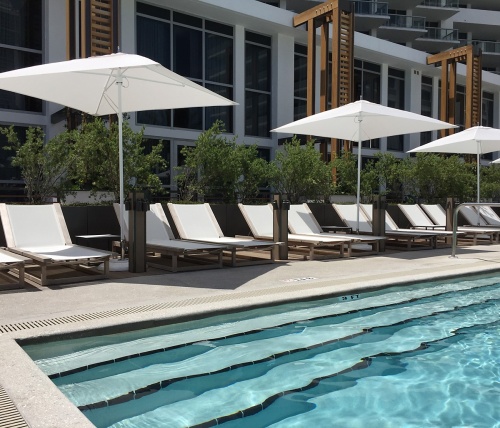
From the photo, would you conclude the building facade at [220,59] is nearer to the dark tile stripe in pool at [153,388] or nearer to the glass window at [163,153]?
the glass window at [163,153]

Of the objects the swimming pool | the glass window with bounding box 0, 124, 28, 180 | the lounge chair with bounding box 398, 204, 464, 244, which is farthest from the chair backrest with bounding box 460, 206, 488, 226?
the glass window with bounding box 0, 124, 28, 180

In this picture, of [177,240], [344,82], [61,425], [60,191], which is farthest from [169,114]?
[61,425]

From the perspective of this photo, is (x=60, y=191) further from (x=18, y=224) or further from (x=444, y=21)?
(x=444, y=21)

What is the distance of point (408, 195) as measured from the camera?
Result: 691 inches

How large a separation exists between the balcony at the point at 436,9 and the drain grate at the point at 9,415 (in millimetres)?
36468

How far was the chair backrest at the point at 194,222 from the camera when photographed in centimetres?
851

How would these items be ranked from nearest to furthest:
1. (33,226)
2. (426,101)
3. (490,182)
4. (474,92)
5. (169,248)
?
(169,248) → (33,226) → (490,182) → (474,92) → (426,101)

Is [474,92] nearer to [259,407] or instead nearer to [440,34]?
[440,34]

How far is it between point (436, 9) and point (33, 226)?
33.9 metres

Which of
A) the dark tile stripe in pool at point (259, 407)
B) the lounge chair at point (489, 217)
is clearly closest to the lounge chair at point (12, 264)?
the dark tile stripe in pool at point (259, 407)

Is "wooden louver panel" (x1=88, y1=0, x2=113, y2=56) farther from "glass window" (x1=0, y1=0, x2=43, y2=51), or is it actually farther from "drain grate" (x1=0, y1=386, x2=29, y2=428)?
"drain grate" (x1=0, y1=386, x2=29, y2=428)

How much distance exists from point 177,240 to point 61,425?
19.3ft

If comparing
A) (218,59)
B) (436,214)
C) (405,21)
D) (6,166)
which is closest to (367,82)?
(218,59)

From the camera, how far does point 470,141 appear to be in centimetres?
1334
